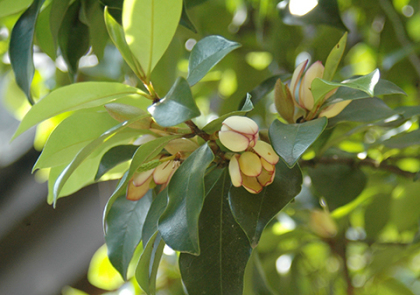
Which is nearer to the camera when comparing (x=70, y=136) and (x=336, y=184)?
(x=70, y=136)

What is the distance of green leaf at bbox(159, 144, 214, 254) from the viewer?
0.31 m

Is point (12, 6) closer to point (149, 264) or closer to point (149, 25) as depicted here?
point (149, 25)

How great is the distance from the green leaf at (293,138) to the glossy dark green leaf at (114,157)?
7.8 inches

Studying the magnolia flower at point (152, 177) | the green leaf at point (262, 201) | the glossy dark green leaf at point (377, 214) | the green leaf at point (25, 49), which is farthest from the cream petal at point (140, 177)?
the glossy dark green leaf at point (377, 214)

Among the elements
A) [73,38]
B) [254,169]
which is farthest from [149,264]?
[73,38]

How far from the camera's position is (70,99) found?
1.36ft

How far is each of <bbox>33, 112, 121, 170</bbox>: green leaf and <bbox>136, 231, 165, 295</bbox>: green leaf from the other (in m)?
0.14

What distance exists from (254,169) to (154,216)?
12 cm

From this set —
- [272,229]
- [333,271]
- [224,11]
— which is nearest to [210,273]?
[272,229]

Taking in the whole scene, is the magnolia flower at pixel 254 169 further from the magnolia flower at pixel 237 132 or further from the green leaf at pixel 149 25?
the green leaf at pixel 149 25

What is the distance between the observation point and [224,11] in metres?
0.85

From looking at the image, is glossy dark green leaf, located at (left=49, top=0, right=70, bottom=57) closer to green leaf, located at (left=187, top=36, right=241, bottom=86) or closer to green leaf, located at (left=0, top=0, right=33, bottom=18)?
green leaf, located at (left=0, top=0, right=33, bottom=18)

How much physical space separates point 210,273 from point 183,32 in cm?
52

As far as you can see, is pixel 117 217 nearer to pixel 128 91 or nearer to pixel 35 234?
pixel 128 91
